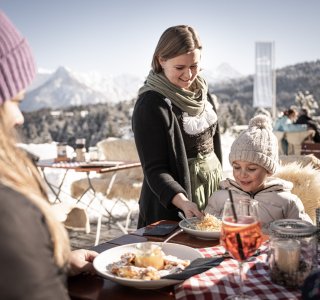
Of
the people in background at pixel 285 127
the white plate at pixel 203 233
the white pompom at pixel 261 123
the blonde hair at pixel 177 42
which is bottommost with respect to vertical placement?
the people in background at pixel 285 127

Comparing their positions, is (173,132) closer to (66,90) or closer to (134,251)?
(134,251)

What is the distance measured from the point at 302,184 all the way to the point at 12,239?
193cm

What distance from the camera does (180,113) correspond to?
6.93 ft

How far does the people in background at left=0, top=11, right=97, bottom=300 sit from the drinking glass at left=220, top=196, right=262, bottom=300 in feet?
1.28

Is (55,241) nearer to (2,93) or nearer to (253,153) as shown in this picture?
(2,93)

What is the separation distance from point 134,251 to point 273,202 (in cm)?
89

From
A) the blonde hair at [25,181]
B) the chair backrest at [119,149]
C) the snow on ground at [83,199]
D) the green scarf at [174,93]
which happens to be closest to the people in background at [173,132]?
the green scarf at [174,93]

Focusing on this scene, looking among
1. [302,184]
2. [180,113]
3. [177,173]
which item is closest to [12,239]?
[177,173]

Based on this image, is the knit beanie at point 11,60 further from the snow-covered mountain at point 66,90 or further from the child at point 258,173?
the snow-covered mountain at point 66,90

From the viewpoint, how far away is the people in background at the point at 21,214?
0.61 meters

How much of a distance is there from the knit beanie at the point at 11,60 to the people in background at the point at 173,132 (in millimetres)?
1074

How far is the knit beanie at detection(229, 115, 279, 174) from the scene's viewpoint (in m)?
1.92

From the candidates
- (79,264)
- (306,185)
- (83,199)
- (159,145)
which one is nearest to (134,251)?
(79,264)

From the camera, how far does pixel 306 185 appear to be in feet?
7.38
